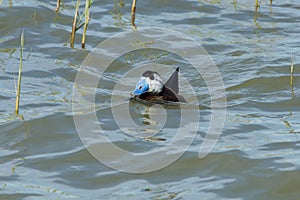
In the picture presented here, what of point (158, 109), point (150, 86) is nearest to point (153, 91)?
point (150, 86)

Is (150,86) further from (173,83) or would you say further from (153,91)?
(173,83)

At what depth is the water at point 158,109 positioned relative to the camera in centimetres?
676

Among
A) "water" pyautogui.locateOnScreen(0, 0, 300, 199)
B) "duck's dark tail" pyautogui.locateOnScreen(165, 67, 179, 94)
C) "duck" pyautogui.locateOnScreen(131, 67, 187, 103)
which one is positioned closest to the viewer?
"water" pyautogui.locateOnScreen(0, 0, 300, 199)

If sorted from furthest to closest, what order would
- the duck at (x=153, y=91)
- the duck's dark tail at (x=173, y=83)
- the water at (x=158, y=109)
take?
1. the duck's dark tail at (x=173, y=83)
2. the duck at (x=153, y=91)
3. the water at (x=158, y=109)

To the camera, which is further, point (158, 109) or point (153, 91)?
point (153, 91)

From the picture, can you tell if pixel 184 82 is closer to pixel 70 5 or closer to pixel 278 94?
pixel 278 94

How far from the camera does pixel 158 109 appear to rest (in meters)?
9.10

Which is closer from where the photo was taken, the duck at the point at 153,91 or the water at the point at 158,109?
the water at the point at 158,109

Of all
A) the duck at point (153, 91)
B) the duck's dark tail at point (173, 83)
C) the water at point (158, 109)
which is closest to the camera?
the water at point (158, 109)

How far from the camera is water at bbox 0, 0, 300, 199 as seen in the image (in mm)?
6762

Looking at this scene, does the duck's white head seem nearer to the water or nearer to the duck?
the duck

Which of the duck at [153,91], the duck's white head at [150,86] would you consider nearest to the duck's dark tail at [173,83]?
the duck at [153,91]

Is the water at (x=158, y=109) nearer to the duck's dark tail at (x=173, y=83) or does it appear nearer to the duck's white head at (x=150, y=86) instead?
the duck's white head at (x=150, y=86)

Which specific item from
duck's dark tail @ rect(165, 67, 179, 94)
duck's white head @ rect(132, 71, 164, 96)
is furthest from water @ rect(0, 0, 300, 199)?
duck's dark tail @ rect(165, 67, 179, 94)
